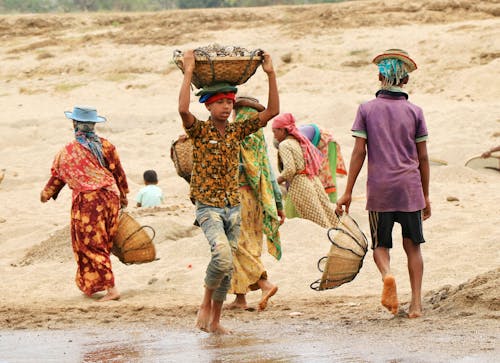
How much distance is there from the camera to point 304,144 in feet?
34.9

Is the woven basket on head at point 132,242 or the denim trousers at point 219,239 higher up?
the denim trousers at point 219,239

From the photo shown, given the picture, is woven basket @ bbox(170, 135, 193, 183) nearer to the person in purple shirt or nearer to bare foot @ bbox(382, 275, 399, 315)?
the person in purple shirt

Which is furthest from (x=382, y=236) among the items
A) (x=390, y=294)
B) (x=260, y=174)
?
(x=260, y=174)

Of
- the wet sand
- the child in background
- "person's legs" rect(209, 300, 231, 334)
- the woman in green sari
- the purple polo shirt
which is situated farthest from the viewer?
the child in background

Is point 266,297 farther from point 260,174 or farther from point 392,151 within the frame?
point 392,151

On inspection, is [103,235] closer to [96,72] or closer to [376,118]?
[376,118]

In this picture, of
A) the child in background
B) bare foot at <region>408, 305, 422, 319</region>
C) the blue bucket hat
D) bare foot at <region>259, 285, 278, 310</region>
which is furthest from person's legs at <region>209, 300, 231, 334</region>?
the child in background

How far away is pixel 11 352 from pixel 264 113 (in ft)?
7.09

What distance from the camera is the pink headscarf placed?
1048cm

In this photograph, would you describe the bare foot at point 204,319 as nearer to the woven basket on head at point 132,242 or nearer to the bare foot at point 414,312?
the bare foot at point 414,312

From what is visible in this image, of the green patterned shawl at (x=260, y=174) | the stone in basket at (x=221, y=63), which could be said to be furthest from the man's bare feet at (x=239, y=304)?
the stone in basket at (x=221, y=63)

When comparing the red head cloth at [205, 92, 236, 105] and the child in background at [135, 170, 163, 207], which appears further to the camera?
the child in background at [135, 170, 163, 207]

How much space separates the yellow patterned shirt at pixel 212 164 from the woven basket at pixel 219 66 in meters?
0.28

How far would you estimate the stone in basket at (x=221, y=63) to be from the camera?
701 cm
